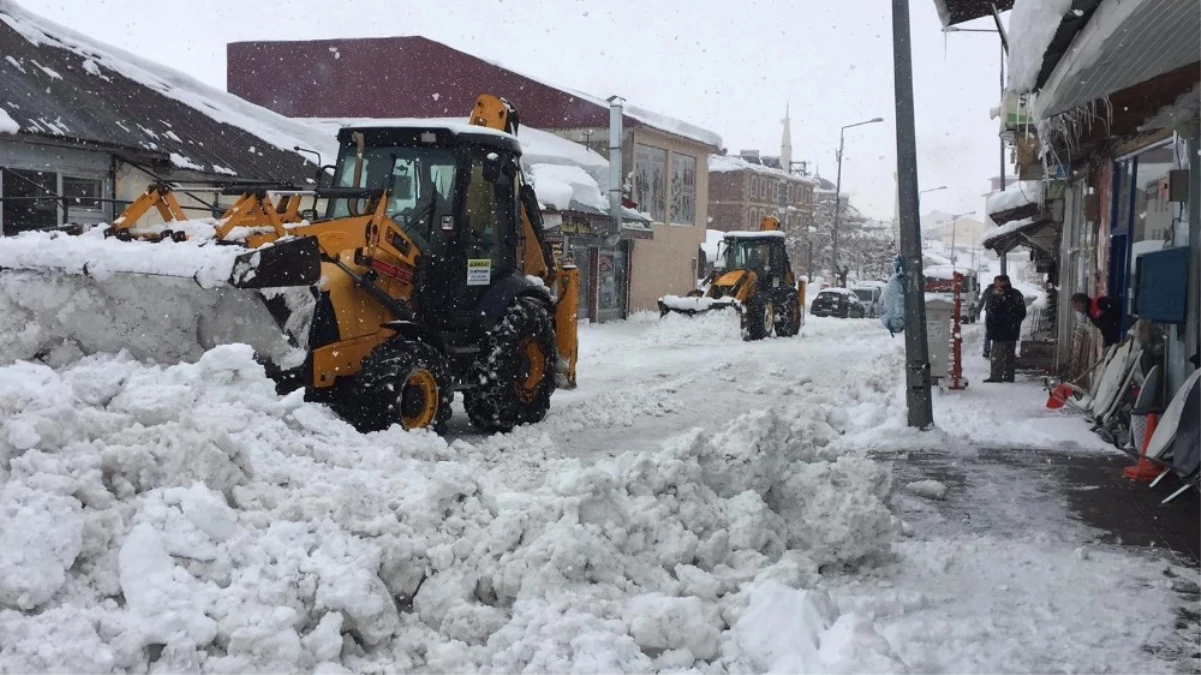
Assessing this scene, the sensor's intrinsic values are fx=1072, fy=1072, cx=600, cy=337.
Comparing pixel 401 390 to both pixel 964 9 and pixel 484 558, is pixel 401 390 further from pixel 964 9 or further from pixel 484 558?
pixel 964 9

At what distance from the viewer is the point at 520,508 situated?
5.12 meters

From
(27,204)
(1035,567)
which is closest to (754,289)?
(27,204)

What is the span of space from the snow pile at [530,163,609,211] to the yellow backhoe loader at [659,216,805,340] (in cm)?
366

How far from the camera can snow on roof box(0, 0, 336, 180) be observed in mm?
13461

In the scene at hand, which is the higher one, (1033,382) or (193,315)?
(193,315)

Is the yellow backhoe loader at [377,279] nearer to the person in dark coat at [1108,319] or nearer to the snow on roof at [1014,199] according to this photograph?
the person in dark coat at [1108,319]

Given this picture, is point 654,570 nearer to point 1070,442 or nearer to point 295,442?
point 295,442

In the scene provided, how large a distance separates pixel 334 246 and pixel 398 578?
4801 mm

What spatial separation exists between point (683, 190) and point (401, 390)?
29.8 metres

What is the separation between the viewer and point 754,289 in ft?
80.6

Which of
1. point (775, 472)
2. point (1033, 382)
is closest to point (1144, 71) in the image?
point (775, 472)

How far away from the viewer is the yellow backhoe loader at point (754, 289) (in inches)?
934

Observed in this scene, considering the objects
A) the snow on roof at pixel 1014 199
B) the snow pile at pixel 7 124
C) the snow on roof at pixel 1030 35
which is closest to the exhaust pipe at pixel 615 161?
the snow on roof at pixel 1014 199

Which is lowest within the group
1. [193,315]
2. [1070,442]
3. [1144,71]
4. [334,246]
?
[1070,442]
